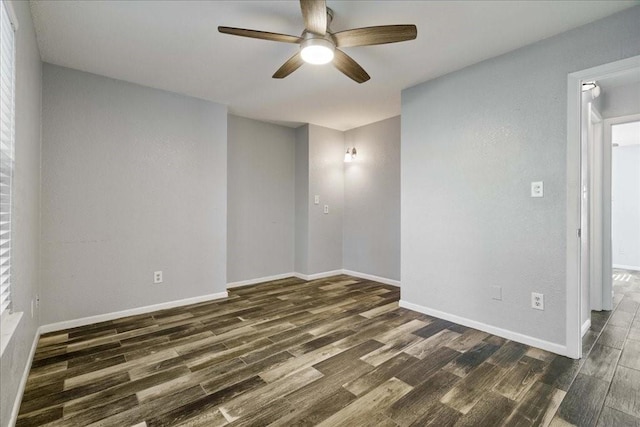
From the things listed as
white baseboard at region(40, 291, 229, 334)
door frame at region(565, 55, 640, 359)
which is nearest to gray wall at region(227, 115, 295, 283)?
white baseboard at region(40, 291, 229, 334)

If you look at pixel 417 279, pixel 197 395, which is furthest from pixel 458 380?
pixel 197 395

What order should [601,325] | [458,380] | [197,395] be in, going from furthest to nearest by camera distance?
1. [601,325]
2. [458,380]
3. [197,395]

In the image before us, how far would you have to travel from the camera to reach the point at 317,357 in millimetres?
2238

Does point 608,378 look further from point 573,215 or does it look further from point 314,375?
point 314,375

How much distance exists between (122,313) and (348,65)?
126 inches

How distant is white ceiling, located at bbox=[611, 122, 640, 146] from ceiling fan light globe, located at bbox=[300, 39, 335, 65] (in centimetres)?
468

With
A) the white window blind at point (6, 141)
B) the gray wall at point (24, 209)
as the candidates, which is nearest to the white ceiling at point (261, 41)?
the gray wall at point (24, 209)

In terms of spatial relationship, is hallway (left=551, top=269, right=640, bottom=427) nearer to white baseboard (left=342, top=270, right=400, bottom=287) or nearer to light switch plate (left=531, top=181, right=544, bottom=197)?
light switch plate (left=531, top=181, right=544, bottom=197)

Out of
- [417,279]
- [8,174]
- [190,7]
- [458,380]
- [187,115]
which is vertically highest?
[190,7]

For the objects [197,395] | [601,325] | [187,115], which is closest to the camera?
[197,395]

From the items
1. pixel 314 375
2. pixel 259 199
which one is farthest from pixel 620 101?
pixel 259 199

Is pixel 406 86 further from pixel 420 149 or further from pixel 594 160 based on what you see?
pixel 594 160

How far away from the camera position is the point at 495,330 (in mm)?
2621

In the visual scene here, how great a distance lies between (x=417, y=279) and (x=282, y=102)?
265 centimetres
